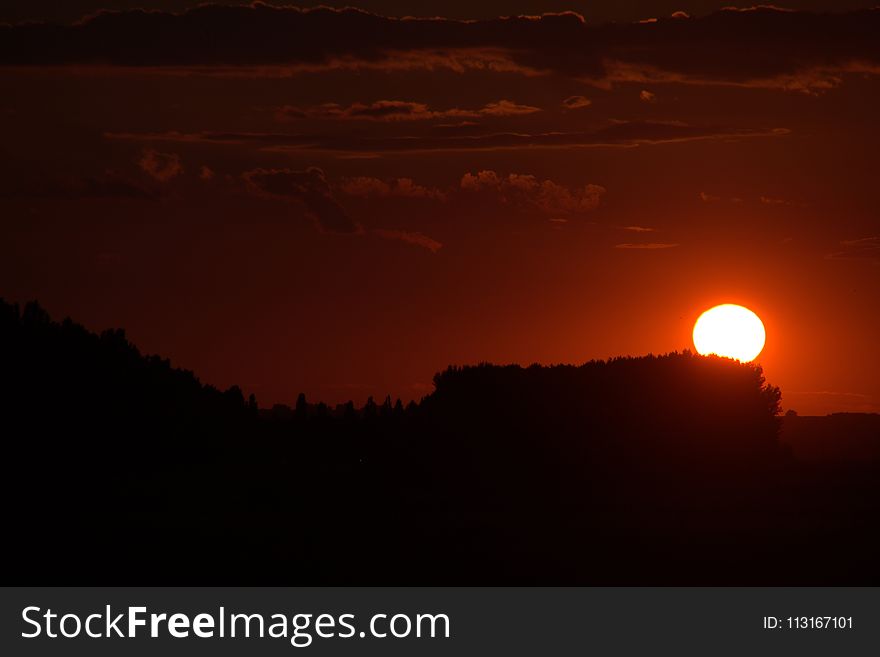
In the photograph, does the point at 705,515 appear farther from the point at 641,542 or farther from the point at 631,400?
the point at 631,400

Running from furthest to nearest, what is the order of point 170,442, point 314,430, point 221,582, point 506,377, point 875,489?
1. point 314,430
2. point 506,377
3. point 875,489
4. point 170,442
5. point 221,582

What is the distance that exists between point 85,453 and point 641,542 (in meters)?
23.4

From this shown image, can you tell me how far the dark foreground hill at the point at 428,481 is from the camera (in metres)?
52.4

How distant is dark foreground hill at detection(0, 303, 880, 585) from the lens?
52375 mm

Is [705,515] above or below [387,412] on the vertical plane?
below

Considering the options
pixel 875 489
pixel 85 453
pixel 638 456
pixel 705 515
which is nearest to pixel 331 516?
pixel 85 453

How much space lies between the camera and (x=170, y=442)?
2813 inches

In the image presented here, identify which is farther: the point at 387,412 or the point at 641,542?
the point at 387,412

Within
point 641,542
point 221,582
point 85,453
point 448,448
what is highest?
point 448,448

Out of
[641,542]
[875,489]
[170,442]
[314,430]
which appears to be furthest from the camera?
[314,430]

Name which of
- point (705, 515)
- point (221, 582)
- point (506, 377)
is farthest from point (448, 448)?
point (221, 582)

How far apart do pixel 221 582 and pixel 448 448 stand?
33.1 metres

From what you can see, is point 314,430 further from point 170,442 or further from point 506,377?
point 170,442

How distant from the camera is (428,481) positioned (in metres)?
79.5
